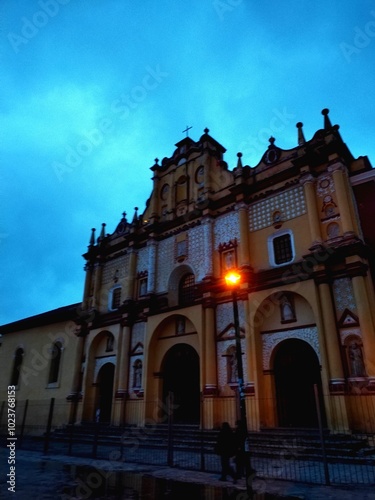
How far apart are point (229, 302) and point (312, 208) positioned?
6.03m

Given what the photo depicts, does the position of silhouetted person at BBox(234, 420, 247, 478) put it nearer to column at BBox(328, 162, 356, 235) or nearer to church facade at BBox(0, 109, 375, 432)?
church facade at BBox(0, 109, 375, 432)

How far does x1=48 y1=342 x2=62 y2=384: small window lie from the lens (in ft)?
89.6

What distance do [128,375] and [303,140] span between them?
16.4m

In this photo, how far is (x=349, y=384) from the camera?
45.6ft

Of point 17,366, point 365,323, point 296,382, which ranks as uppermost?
point 17,366

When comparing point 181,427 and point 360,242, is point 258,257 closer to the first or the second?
point 360,242

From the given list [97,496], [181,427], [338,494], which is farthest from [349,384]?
[97,496]

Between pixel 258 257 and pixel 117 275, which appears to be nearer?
pixel 258 257

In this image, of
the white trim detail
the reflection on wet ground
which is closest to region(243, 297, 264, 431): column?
the white trim detail

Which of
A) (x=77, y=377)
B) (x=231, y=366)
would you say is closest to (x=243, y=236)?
(x=231, y=366)

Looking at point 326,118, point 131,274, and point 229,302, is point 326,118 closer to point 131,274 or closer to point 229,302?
point 229,302

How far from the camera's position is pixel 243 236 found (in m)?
19.4

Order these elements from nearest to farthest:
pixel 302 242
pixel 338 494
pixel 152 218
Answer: pixel 338 494, pixel 302 242, pixel 152 218

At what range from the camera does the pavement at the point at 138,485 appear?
7684 millimetres
